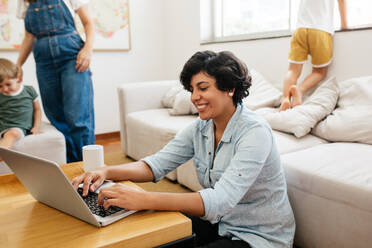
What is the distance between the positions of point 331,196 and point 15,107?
77.1 inches

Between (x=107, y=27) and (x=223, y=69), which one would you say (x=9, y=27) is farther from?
(x=223, y=69)

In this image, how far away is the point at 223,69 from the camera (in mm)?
997

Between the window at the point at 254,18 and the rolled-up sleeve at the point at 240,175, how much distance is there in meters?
1.72

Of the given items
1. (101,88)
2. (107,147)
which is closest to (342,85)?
(107,147)

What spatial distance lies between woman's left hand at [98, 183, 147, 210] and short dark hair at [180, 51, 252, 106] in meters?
0.43

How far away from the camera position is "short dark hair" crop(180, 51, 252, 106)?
3.29 feet

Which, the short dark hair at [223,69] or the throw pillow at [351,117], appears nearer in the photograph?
the short dark hair at [223,69]

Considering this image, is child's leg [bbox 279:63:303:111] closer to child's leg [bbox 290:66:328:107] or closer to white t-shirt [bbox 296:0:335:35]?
child's leg [bbox 290:66:328:107]

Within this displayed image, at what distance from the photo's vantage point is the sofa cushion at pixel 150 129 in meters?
2.31

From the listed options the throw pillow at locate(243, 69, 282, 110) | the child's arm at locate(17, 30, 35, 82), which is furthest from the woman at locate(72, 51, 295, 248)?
the child's arm at locate(17, 30, 35, 82)

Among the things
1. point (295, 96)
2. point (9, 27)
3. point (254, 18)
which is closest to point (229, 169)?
Result: point (295, 96)

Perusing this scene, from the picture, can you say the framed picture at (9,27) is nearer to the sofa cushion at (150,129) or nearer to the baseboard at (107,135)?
the baseboard at (107,135)

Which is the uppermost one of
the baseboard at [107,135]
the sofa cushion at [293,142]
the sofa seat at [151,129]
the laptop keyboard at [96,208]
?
the laptop keyboard at [96,208]

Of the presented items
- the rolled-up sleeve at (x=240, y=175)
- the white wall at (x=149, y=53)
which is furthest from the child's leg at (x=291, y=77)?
the rolled-up sleeve at (x=240, y=175)
